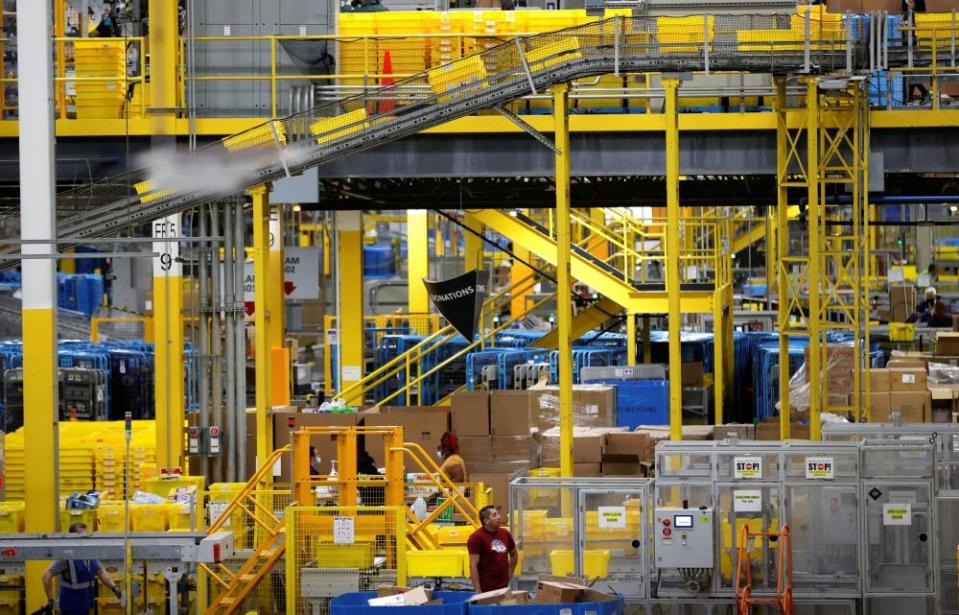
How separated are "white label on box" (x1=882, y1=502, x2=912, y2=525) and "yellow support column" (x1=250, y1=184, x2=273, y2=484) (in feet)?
27.7

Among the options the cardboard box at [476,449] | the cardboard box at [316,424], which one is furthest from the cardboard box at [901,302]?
the cardboard box at [316,424]

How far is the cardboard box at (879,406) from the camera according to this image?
71.9 ft

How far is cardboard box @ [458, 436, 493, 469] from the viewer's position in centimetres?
2319

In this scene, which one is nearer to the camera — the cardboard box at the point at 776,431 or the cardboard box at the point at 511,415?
the cardboard box at the point at 776,431

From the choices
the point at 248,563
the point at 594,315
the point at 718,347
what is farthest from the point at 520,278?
the point at 248,563

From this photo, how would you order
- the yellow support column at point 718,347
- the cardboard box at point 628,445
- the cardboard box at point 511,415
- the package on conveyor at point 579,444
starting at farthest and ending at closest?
the yellow support column at point 718,347, the cardboard box at point 511,415, the cardboard box at point 628,445, the package on conveyor at point 579,444

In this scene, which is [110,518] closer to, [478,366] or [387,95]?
[387,95]

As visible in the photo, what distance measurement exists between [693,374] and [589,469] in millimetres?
6790

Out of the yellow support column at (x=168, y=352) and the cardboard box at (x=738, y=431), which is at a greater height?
the yellow support column at (x=168, y=352)

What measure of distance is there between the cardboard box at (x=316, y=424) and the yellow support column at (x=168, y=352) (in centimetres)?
177

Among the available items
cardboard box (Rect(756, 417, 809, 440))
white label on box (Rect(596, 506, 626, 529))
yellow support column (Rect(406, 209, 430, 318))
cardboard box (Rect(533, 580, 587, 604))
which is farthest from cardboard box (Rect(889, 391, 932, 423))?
yellow support column (Rect(406, 209, 430, 318))

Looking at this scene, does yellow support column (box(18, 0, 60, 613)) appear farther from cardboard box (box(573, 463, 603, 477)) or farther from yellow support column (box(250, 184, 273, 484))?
cardboard box (box(573, 463, 603, 477))

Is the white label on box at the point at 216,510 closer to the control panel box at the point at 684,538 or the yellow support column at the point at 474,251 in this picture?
the control panel box at the point at 684,538

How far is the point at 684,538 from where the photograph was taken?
Answer: 15.1 metres
